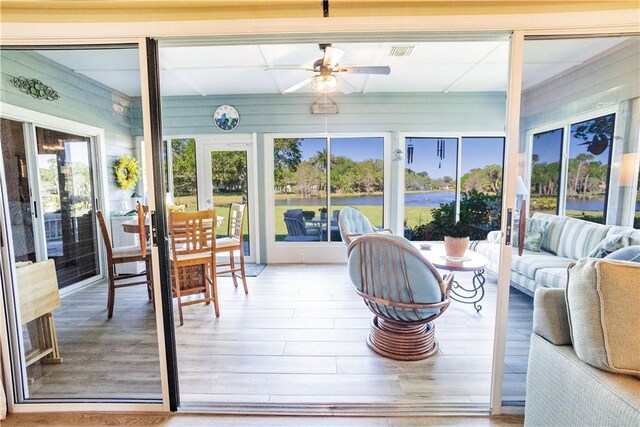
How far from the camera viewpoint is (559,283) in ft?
7.22

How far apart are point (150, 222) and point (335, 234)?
369 cm

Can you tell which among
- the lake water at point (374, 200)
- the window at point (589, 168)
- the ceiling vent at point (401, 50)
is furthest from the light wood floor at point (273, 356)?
the ceiling vent at point (401, 50)

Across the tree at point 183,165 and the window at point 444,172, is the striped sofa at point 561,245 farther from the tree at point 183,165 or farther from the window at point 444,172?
the tree at point 183,165

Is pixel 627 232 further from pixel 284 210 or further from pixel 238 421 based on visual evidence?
pixel 284 210

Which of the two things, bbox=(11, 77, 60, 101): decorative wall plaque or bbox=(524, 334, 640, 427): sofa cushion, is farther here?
bbox=(11, 77, 60, 101): decorative wall plaque

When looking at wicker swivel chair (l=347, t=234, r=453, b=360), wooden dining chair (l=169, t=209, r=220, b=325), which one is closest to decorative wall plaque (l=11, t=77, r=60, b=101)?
wooden dining chair (l=169, t=209, r=220, b=325)

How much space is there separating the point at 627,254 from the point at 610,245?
0.77ft

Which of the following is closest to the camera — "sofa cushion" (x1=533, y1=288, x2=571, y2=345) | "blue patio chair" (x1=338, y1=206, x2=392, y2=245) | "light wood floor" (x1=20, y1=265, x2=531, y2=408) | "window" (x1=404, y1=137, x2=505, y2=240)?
"sofa cushion" (x1=533, y1=288, x2=571, y2=345)

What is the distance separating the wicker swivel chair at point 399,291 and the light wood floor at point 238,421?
1.93 feet

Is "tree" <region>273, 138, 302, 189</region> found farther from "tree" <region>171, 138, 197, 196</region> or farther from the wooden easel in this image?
the wooden easel

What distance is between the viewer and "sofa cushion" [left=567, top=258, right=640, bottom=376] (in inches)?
43.8

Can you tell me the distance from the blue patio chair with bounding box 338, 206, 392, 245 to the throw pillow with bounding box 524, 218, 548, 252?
1.88 meters

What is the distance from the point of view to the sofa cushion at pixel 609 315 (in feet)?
3.65

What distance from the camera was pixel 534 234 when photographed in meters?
2.06
